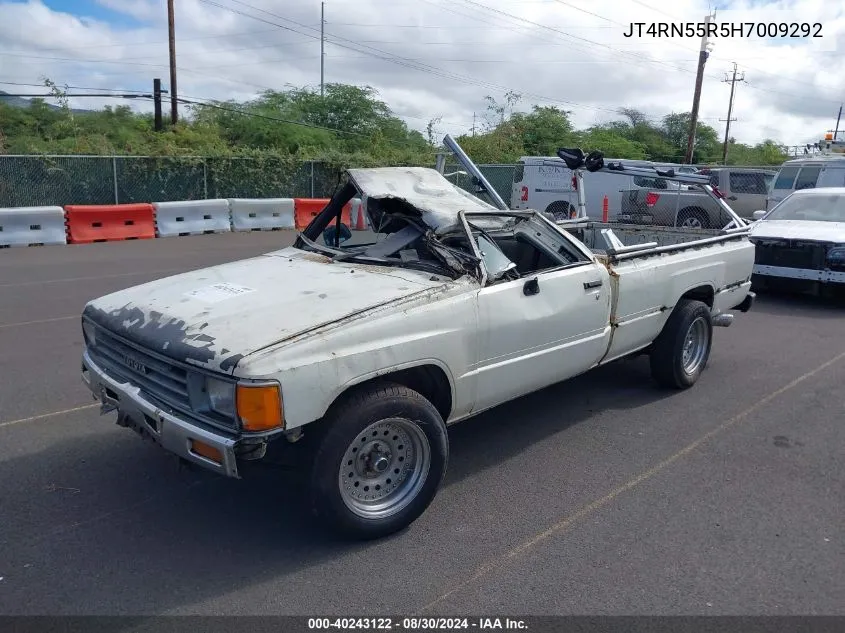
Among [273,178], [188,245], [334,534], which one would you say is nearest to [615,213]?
[273,178]

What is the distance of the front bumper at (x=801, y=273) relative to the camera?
9.29 metres

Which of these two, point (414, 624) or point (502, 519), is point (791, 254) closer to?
point (502, 519)

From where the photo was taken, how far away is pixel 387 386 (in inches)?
141

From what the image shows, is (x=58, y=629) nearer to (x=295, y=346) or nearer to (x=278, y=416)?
(x=278, y=416)

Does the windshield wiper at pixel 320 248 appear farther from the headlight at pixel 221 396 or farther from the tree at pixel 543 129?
the tree at pixel 543 129

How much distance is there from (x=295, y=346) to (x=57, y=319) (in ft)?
19.7

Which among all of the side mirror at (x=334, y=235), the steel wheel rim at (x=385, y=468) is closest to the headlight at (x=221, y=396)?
the steel wheel rim at (x=385, y=468)

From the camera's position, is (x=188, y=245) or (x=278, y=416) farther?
(x=188, y=245)

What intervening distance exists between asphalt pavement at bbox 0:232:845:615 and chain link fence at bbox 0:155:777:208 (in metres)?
10.9

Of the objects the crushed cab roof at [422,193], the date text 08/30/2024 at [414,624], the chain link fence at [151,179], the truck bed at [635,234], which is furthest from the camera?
the chain link fence at [151,179]

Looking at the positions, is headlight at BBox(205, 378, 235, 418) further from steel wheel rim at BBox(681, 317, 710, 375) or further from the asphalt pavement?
steel wheel rim at BBox(681, 317, 710, 375)

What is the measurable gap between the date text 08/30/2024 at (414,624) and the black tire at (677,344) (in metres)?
3.30

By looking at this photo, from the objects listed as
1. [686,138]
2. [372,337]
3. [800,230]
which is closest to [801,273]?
[800,230]

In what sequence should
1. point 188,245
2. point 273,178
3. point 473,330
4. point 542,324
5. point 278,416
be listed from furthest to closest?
1. point 273,178
2. point 188,245
3. point 542,324
4. point 473,330
5. point 278,416
